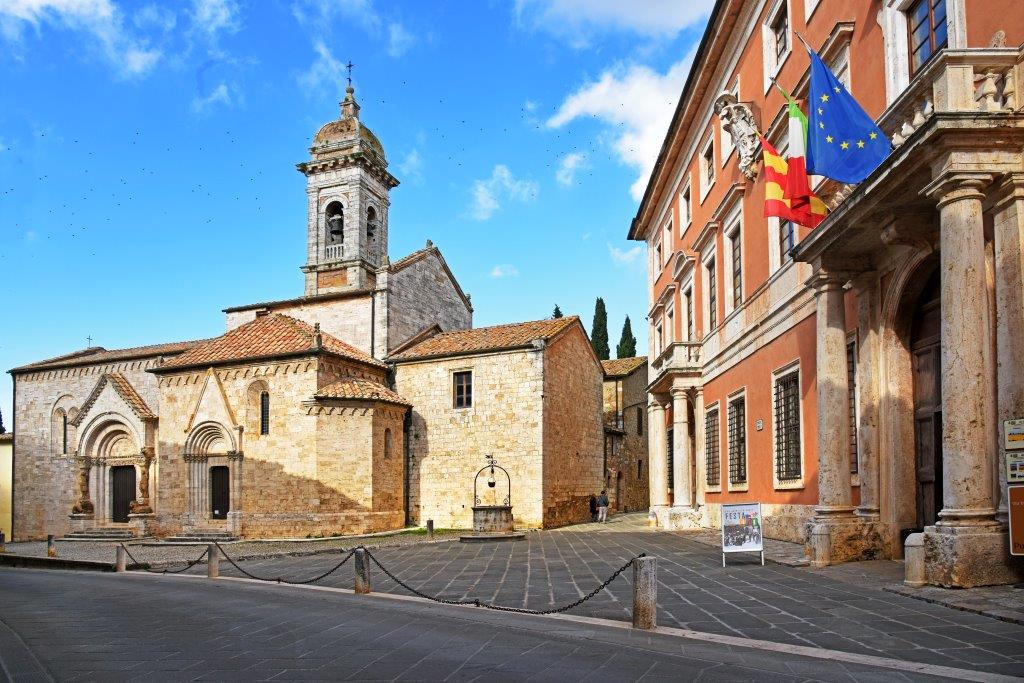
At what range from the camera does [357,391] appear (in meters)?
27.0

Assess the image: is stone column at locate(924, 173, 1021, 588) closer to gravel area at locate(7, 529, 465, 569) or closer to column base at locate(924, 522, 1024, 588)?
column base at locate(924, 522, 1024, 588)

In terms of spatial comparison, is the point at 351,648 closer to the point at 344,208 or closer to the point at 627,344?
the point at 344,208

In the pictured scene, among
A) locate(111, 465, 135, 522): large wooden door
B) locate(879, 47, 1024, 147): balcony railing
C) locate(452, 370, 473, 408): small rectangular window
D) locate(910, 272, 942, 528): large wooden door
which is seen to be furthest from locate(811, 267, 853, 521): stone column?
locate(111, 465, 135, 522): large wooden door

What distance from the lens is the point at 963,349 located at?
8070 mm

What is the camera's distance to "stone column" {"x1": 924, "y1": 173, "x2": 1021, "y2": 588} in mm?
7883

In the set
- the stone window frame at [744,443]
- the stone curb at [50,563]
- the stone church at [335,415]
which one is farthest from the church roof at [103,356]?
the stone window frame at [744,443]

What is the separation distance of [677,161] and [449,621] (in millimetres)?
19515

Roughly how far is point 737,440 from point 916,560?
1059cm

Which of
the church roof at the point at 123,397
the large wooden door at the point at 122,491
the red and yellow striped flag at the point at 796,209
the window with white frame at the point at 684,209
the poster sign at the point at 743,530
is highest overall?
the window with white frame at the point at 684,209

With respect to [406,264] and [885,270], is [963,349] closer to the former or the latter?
[885,270]

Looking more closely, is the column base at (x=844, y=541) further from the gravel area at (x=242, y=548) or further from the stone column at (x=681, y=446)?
the gravel area at (x=242, y=548)

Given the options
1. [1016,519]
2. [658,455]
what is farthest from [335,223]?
[1016,519]

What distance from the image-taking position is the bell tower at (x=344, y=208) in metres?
34.1

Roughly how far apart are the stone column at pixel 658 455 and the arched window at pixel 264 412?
12.6m
